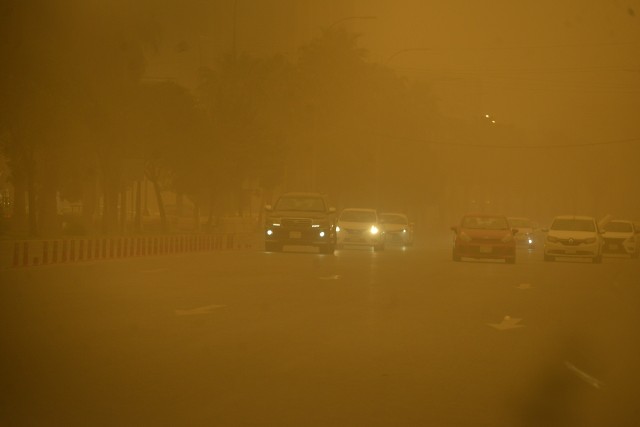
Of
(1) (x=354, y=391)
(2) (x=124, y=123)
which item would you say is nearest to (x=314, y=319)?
(1) (x=354, y=391)

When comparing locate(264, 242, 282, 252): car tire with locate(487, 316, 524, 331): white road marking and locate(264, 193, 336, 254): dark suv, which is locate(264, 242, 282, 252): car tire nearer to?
locate(264, 193, 336, 254): dark suv

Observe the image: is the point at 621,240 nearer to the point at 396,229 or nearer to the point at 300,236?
the point at 396,229

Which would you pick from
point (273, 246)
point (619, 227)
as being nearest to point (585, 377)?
point (273, 246)

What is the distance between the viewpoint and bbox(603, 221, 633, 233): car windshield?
48.6 m

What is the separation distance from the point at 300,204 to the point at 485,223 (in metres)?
6.99

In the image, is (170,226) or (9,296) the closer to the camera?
(9,296)

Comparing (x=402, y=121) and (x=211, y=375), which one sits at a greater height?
(x=402, y=121)

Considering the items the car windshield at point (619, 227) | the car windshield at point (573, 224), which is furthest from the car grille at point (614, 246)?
the car windshield at point (573, 224)

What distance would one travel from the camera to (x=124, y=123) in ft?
160

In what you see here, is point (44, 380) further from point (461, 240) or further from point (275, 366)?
point (461, 240)

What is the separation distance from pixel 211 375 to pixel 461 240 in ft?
84.9

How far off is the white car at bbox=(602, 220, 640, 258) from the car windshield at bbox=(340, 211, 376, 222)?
9.99 m

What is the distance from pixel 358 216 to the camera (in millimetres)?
46781

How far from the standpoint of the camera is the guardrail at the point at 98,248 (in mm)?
30203
